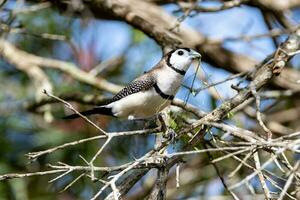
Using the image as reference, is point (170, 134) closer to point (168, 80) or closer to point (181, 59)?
point (168, 80)

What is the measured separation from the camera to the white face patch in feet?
12.6

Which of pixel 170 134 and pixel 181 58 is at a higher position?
pixel 170 134

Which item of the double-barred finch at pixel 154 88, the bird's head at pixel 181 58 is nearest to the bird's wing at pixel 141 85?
the double-barred finch at pixel 154 88

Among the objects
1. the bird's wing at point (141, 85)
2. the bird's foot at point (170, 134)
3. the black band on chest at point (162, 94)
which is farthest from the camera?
the bird's wing at point (141, 85)

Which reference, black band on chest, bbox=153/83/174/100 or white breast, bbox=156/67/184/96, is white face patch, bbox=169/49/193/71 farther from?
black band on chest, bbox=153/83/174/100

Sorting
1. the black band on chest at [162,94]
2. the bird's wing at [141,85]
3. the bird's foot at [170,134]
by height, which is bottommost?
the bird's wing at [141,85]

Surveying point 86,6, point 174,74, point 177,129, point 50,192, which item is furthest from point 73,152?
point 177,129

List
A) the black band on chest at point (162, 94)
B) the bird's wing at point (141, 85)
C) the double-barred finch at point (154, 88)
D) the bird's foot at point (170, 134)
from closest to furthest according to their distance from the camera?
1. the bird's foot at point (170, 134)
2. the black band on chest at point (162, 94)
3. the double-barred finch at point (154, 88)
4. the bird's wing at point (141, 85)

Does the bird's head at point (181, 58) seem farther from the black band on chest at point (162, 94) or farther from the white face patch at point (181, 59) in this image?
the black band on chest at point (162, 94)

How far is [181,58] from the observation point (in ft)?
12.6

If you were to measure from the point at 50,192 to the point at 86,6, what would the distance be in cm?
131

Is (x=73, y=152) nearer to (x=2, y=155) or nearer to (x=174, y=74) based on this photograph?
(x=2, y=155)

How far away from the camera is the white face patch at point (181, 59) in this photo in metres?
3.83

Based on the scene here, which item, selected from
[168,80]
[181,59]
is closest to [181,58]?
[181,59]
